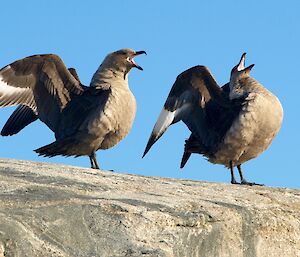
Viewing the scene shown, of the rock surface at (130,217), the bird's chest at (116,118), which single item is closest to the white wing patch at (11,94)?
the bird's chest at (116,118)

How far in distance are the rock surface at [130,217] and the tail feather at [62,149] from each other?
12.6 feet

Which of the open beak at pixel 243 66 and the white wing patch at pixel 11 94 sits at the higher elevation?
the open beak at pixel 243 66

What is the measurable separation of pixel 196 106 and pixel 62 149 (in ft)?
6.84

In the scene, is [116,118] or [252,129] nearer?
[252,129]

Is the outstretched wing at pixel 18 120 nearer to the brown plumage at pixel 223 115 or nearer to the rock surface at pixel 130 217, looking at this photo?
the brown plumage at pixel 223 115

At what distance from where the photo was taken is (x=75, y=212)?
8047 millimetres

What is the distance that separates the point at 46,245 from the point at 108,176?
2.10 m

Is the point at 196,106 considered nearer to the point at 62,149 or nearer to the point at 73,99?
the point at 73,99

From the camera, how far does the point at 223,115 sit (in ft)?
45.5

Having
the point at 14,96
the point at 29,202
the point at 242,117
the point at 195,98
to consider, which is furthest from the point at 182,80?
the point at 29,202

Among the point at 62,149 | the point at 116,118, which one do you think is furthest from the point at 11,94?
the point at 116,118

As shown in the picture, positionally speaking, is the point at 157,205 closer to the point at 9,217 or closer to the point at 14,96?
the point at 9,217

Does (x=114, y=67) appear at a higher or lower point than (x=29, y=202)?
higher

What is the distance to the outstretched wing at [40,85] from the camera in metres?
13.9
